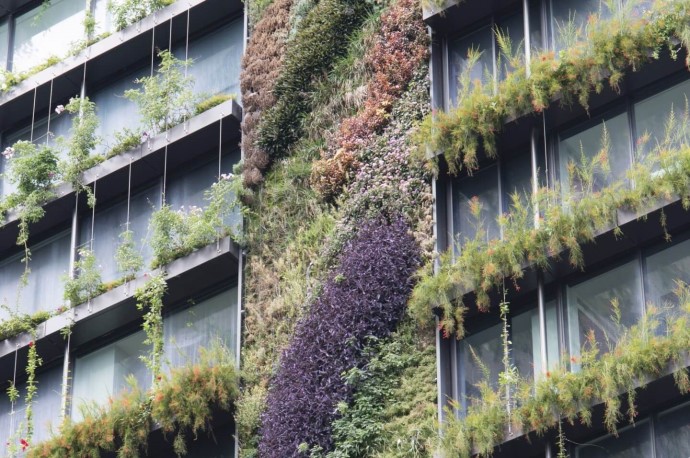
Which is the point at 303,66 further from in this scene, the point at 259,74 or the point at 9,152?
the point at 9,152

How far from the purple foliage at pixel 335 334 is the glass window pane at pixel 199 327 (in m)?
1.86

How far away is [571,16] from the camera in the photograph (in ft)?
81.2

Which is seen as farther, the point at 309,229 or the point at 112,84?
the point at 112,84

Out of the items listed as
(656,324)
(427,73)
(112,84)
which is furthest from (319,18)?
(656,324)

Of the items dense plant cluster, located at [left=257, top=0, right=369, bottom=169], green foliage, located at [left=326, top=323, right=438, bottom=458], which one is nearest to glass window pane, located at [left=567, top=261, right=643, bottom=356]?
green foliage, located at [left=326, top=323, right=438, bottom=458]

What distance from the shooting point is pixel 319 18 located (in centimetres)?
2798

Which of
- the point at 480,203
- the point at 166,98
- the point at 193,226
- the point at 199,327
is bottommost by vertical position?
the point at 199,327

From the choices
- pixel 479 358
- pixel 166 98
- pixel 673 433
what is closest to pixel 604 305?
pixel 479 358

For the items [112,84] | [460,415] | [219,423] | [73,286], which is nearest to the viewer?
[460,415]

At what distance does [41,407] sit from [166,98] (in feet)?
17.9

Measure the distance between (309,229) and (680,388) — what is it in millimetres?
7251

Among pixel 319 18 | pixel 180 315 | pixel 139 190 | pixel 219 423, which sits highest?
pixel 319 18

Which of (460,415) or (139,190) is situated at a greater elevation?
(139,190)

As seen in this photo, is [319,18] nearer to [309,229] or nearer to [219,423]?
[309,229]
